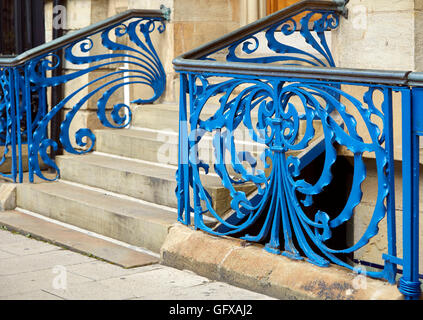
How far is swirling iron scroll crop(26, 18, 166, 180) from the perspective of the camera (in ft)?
21.5

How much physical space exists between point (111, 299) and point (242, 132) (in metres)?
2.15

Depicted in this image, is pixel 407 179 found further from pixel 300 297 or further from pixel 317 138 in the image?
pixel 317 138

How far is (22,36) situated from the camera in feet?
29.2

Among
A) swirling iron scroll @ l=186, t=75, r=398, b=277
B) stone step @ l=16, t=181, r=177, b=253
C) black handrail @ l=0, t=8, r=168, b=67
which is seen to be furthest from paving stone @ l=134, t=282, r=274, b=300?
black handrail @ l=0, t=8, r=168, b=67

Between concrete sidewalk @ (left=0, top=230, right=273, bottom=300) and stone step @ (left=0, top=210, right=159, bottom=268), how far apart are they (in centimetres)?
7

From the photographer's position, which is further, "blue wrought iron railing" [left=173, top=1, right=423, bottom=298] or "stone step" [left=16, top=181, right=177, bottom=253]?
"stone step" [left=16, top=181, right=177, bottom=253]

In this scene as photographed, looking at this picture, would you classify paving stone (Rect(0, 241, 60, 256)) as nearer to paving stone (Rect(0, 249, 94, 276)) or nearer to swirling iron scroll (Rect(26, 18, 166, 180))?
paving stone (Rect(0, 249, 94, 276))

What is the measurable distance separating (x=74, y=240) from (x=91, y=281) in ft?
3.15

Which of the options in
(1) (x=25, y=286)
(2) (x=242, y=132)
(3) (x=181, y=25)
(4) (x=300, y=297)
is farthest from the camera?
(3) (x=181, y=25)

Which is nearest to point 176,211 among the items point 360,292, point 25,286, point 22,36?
point 25,286

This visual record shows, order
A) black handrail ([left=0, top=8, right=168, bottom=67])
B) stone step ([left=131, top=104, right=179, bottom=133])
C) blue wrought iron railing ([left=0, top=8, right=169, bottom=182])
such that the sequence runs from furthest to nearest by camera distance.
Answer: stone step ([left=131, top=104, right=179, bottom=133]) < blue wrought iron railing ([left=0, top=8, right=169, bottom=182]) < black handrail ([left=0, top=8, right=168, bottom=67])

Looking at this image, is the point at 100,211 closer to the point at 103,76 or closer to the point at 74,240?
the point at 74,240

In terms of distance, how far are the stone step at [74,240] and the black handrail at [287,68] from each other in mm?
1246

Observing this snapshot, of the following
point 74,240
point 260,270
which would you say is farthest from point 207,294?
point 74,240
